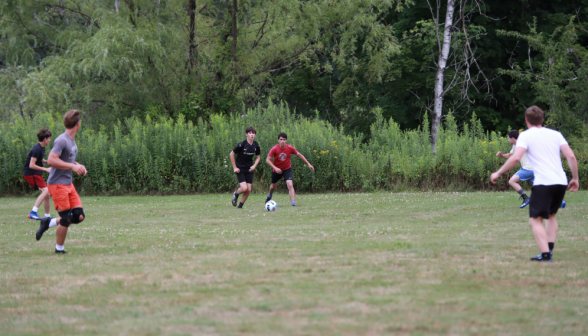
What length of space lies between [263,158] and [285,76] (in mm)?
12969

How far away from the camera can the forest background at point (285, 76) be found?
74.1 ft

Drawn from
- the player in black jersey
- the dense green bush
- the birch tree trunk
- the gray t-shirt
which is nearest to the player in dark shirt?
the gray t-shirt

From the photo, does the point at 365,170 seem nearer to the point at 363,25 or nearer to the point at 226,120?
the point at 226,120

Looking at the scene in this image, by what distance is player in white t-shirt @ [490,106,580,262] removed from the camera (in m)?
6.82

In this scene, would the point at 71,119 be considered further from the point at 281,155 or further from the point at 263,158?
the point at 263,158

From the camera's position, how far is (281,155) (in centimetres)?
1530

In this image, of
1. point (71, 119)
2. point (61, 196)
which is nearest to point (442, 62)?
point (71, 119)

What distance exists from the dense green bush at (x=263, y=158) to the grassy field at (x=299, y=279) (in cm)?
949

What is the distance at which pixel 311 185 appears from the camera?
71.7ft

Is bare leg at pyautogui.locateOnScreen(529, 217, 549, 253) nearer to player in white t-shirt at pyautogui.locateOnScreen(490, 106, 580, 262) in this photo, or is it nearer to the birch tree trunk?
player in white t-shirt at pyautogui.locateOnScreen(490, 106, 580, 262)

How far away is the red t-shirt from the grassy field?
389 cm

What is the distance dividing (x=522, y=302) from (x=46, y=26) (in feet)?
98.6

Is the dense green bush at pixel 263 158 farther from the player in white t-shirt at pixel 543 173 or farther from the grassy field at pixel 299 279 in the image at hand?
the player in white t-shirt at pixel 543 173

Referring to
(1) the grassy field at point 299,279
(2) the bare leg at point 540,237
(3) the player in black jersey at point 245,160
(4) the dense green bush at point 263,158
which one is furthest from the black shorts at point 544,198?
(4) the dense green bush at point 263,158
